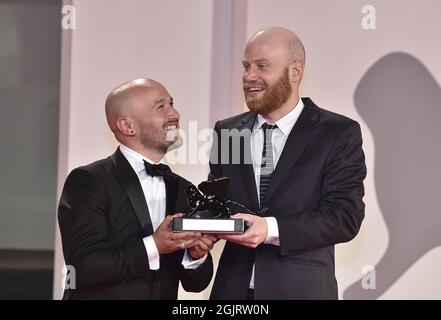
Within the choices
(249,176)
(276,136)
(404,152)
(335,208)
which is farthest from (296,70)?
(404,152)

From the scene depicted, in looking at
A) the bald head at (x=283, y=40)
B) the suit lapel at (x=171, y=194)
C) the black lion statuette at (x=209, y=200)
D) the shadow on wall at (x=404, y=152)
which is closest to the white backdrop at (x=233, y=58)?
the shadow on wall at (x=404, y=152)

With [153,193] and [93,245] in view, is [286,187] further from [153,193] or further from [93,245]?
[93,245]

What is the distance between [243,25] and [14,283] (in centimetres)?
183

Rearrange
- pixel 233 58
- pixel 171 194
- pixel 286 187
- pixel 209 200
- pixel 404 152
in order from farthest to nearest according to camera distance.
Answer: pixel 233 58 < pixel 404 152 < pixel 171 194 < pixel 286 187 < pixel 209 200

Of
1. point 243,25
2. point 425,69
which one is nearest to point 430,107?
point 425,69

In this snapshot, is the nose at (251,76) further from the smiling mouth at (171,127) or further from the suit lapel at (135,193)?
the suit lapel at (135,193)

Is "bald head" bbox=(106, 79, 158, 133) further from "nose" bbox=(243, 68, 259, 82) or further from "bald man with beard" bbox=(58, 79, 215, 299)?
"nose" bbox=(243, 68, 259, 82)

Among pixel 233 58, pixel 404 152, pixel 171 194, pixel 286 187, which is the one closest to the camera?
pixel 286 187

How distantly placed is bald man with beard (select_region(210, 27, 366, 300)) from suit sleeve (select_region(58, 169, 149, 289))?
327mm

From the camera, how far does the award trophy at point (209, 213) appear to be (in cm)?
253

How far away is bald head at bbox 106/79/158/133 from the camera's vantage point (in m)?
2.84

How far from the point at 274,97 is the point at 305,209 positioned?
43 cm

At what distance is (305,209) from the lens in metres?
2.69

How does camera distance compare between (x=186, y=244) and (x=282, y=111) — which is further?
(x=282, y=111)
